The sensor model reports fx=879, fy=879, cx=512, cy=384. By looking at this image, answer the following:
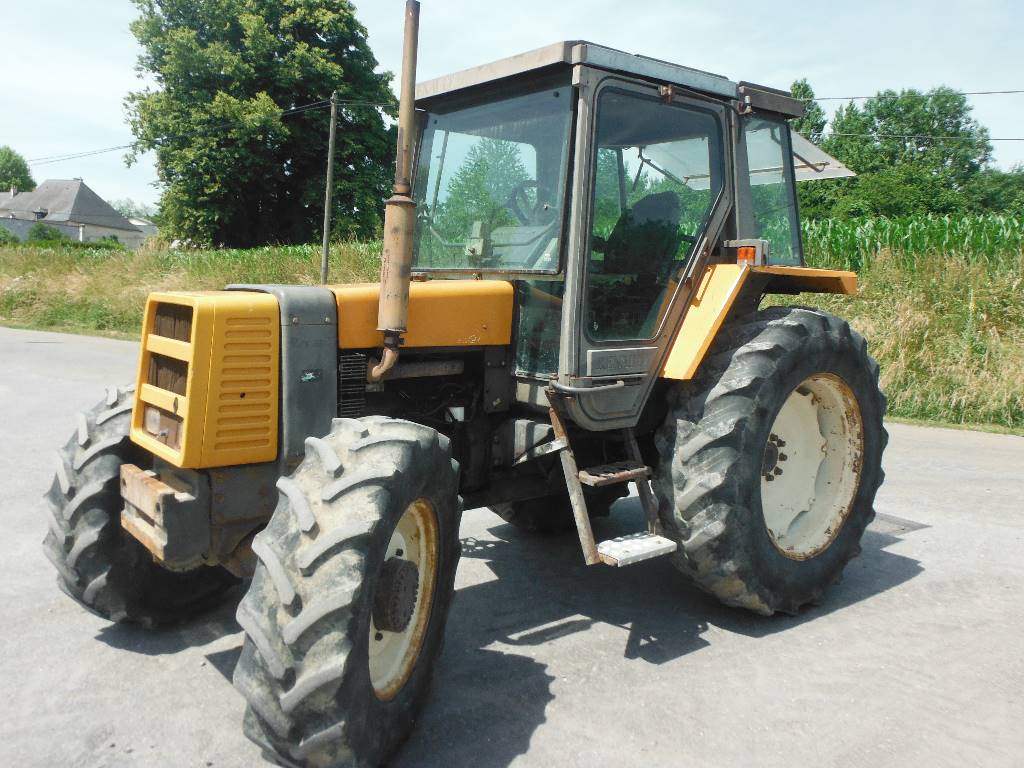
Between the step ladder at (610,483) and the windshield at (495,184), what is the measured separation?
729mm

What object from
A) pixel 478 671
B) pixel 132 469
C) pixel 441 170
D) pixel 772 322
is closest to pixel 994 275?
pixel 772 322

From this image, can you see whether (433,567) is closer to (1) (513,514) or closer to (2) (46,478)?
(1) (513,514)

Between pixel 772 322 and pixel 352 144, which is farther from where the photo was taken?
pixel 352 144

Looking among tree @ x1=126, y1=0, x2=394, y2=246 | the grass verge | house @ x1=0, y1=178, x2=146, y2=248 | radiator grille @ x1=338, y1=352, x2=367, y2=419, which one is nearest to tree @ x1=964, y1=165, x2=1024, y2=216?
tree @ x1=126, y1=0, x2=394, y2=246

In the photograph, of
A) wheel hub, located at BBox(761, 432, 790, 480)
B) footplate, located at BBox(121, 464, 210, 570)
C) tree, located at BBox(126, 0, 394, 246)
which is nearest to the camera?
footplate, located at BBox(121, 464, 210, 570)

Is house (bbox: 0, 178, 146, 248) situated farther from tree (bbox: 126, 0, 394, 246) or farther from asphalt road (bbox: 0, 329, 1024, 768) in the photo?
asphalt road (bbox: 0, 329, 1024, 768)

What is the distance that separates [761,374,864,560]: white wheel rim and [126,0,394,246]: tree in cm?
2808

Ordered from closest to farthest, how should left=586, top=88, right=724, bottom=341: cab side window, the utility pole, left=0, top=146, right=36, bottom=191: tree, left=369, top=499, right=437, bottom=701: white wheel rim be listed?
left=369, top=499, right=437, bottom=701: white wheel rim < left=586, top=88, right=724, bottom=341: cab side window < the utility pole < left=0, top=146, right=36, bottom=191: tree

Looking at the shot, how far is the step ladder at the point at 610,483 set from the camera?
365 cm

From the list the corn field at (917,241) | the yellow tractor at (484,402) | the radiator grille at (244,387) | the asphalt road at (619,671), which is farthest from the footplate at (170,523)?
the corn field at (917,241)

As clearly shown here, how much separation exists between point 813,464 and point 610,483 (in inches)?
55.6

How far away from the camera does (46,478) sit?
6.48 m

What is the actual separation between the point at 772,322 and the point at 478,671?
6.91 ft

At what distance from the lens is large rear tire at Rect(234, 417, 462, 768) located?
8.47 feet
